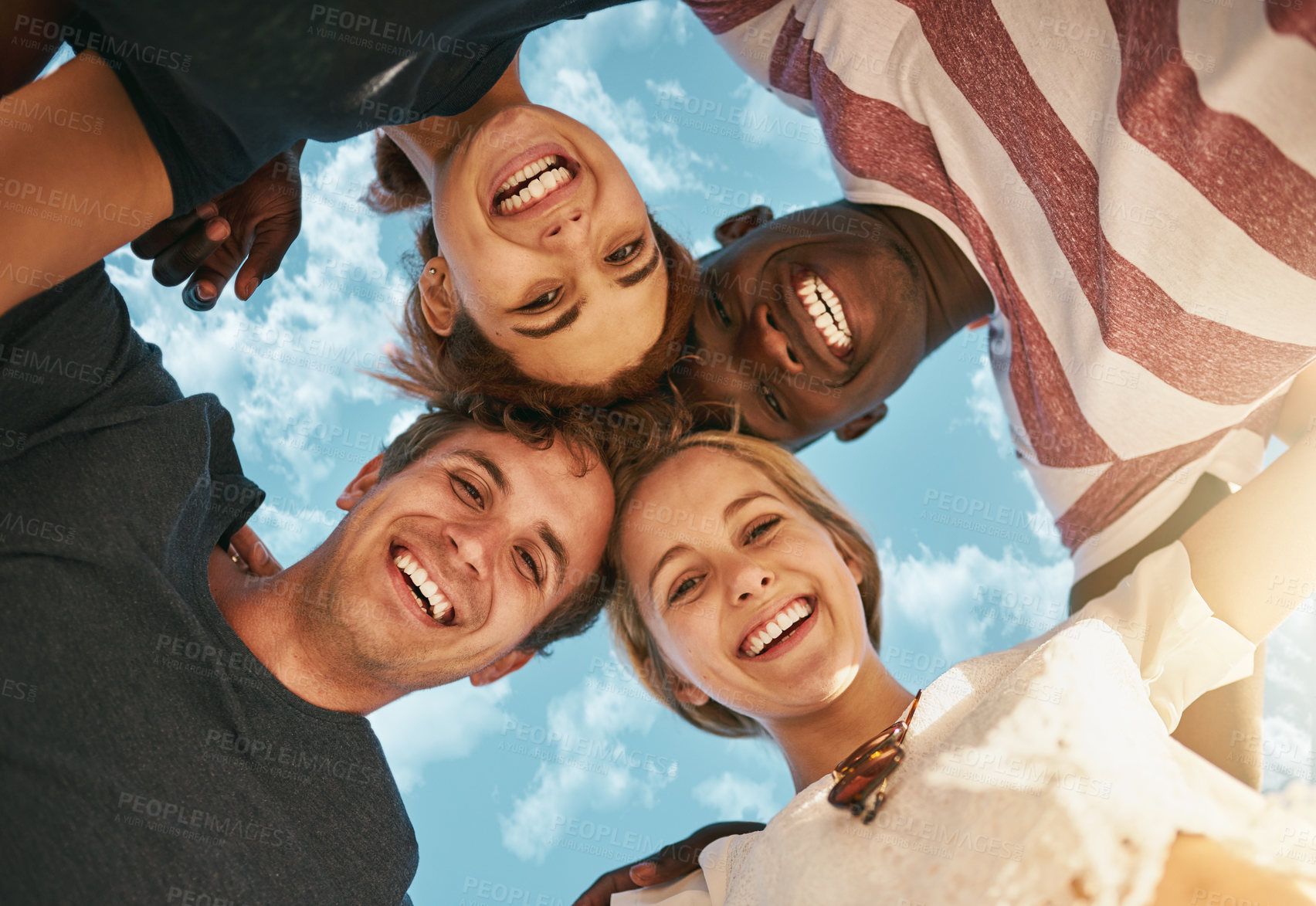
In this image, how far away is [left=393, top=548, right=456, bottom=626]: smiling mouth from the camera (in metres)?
2.45

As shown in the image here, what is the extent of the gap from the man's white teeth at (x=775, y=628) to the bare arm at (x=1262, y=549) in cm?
102

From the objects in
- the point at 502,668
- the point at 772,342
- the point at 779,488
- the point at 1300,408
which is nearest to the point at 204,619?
the point at 502,668

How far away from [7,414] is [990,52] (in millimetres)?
2734

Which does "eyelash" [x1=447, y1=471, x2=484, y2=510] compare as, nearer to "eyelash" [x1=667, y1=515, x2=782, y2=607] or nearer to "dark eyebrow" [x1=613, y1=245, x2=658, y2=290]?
"eyelash" [x1=667, y1=515, x2=782, y2=607]

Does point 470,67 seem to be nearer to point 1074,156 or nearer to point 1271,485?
point 1074,156

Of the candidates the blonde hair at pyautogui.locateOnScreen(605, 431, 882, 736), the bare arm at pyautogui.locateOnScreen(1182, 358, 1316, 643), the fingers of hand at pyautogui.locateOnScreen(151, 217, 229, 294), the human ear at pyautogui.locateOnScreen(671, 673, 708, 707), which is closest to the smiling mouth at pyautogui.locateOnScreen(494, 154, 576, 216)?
Result: the fingers of hand at pyautogui.locateOnScreen(151, 217, 229, 294)

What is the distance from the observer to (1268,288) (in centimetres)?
197

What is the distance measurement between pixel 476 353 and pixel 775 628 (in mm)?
1282

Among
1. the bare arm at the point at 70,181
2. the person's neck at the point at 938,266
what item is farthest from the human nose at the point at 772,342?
the bare arm at the point at 70,181

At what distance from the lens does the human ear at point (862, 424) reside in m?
3.37

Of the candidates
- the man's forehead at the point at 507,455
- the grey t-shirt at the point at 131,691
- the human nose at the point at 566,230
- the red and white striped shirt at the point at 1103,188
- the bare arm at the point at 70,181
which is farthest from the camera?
the man's forehead at the point at 507,455

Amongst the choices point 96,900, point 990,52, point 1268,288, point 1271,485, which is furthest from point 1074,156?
point 96,900

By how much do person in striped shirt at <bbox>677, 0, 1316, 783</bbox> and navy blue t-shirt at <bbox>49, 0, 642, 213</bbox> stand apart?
117 cm

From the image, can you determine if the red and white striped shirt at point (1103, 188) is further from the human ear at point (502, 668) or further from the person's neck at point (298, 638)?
the person's neck at point (298, 638)
